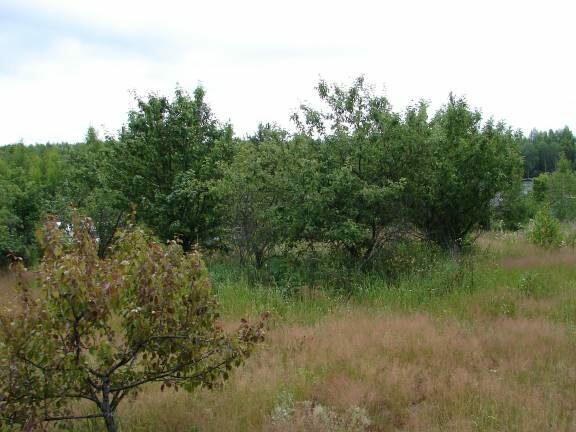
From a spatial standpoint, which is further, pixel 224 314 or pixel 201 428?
pixel 224 314

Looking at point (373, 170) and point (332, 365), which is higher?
point (373, 170)

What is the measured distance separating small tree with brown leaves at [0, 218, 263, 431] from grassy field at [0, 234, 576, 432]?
0.89m

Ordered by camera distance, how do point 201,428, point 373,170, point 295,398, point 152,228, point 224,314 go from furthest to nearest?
point 152,228 < point 373,170 < point 224,314 < point 295,398 < point 201,428

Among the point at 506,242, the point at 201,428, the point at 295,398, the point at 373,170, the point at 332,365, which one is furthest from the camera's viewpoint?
the point at 506,242

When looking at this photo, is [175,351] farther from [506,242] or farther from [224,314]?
[506,242]

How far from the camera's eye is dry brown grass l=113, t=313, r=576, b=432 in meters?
4.57

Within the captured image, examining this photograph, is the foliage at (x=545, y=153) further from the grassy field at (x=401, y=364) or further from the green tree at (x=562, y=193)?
the grassy field at (x=401, y=364)

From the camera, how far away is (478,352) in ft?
19.8

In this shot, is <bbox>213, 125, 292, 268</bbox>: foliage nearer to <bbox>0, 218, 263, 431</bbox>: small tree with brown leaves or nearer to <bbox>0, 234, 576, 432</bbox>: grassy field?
<bbox>0, 234, 576, 432</bbox>: grassy field

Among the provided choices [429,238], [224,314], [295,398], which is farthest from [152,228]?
[295,398]

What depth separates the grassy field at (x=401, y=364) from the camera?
15.1ft

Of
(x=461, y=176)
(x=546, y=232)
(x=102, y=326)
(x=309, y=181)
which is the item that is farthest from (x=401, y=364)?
(x=546, y=232)

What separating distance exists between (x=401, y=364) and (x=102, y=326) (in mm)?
3592

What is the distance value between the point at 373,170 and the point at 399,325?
3892 millimetres
